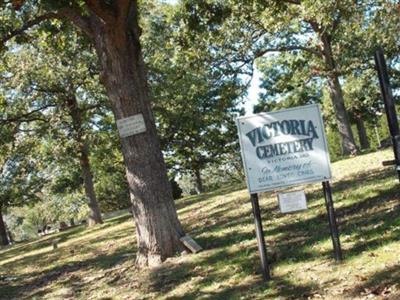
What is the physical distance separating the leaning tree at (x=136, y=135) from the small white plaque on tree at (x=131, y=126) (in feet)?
0.24

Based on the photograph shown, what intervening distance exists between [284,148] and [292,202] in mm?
624

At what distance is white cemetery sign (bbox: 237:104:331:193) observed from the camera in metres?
6.26

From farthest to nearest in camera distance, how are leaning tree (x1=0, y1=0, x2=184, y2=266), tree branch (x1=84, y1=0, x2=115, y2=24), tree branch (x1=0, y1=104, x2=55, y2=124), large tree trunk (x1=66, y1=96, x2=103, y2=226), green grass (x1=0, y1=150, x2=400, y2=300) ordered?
large tree trunk (x1=66, y1=96, x2=103, y2=226) → tree branch (x1=0, y1=104, x2=55, y2=124) → leaning tree (x1=0, y1=0, x2=184, y2=266) → tree branch (x1=84, y1=0, x2=115, y2=24) → green grass (x1=0, y1=150, x2=400, y2=300)

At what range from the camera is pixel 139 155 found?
8.23 metres

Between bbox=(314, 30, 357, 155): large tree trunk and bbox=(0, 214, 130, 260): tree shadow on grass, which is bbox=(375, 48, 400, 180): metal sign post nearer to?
bbox=(0, 214, 130, 260): tree shadow on grass

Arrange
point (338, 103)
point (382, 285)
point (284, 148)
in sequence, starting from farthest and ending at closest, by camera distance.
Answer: point (338, 103)
point (284, 148)
point (382, 285)

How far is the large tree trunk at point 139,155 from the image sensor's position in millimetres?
8172

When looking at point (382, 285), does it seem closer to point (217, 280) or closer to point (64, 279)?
point (217, 280)

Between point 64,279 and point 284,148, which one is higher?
point 284,148

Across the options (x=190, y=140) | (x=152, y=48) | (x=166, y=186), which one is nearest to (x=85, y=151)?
(x=152, y=48)

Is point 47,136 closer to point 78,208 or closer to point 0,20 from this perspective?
point 0,20

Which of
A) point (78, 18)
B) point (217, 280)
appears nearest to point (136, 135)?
point (78, 18)

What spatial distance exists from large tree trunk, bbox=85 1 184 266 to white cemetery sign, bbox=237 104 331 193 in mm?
2263

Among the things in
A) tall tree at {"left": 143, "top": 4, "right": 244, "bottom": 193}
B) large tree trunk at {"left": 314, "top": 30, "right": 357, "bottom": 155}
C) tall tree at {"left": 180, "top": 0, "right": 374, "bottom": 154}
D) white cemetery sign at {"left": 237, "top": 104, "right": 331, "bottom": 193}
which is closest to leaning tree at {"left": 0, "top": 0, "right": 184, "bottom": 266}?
white cemetery sign at {"left": 237, "top": 104, "right": 331, "bottom": 193}
